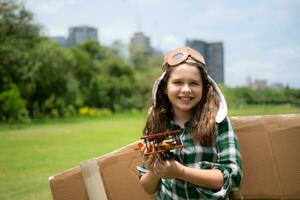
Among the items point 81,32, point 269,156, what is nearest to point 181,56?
point 269,156

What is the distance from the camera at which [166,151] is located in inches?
49.7

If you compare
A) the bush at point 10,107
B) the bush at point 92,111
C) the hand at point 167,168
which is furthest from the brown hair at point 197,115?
the bush at point 92,111

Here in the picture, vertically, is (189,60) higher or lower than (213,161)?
higher

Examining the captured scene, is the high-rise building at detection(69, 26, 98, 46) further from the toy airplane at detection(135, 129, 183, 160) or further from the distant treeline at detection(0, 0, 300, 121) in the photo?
the toy airplane at detection(135, 129, 183, 160)

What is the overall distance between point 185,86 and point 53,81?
1757cm

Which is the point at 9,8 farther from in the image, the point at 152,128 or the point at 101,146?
the point at 152,128

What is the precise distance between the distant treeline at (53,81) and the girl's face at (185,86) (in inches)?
349

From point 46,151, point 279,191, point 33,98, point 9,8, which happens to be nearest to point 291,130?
point 279,191

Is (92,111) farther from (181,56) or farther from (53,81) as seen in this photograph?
(181,56)

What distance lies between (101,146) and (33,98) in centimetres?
1216

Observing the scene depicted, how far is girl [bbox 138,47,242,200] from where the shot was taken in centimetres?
144

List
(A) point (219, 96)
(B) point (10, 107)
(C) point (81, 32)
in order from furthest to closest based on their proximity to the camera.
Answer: (C) point (81, 32) → (B) point (10, 107) → (A) point (219, 96)

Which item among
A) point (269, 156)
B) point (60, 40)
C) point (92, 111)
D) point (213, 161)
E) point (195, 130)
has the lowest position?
point (92, 111)

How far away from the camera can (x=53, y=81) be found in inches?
728
